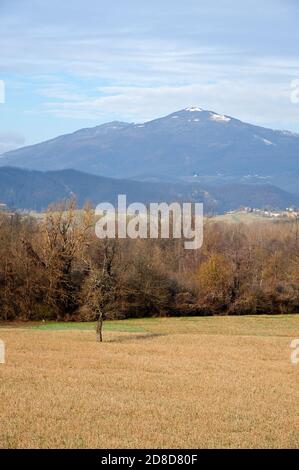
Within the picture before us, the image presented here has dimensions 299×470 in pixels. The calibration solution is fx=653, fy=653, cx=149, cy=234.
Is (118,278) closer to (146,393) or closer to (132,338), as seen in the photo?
(132,338)

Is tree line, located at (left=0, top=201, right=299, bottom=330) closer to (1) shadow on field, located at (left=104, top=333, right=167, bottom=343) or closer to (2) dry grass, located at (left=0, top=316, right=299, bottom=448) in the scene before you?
(1) shadow on field, located at (left=104, top=333, right=167, bottom=343)

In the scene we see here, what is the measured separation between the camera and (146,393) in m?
25.2

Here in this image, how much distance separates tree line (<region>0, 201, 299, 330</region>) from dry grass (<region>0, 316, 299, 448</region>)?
21.0m

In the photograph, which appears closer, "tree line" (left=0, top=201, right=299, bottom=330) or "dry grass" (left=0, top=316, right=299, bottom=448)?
"dry grass" (left=0, top=316, right=299, bottom=448)

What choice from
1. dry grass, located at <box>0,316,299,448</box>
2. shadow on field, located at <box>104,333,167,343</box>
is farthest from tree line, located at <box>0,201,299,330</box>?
dry grass, located at <box>0,316,299,448</box>

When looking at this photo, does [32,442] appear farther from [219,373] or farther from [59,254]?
[59,254]

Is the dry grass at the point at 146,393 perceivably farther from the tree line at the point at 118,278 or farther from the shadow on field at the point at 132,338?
the tree line at the point at 118,278

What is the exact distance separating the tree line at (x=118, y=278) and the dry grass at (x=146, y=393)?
69.0 ft

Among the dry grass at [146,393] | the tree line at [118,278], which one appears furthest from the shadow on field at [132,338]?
the tree line at [118,278]

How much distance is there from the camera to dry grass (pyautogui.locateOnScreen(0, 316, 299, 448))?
1855 cm

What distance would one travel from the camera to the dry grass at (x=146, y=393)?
18547 mm

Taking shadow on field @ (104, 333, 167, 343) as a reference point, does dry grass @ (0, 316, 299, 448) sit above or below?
above

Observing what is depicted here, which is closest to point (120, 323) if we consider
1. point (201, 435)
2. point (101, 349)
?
point (101, 349)
